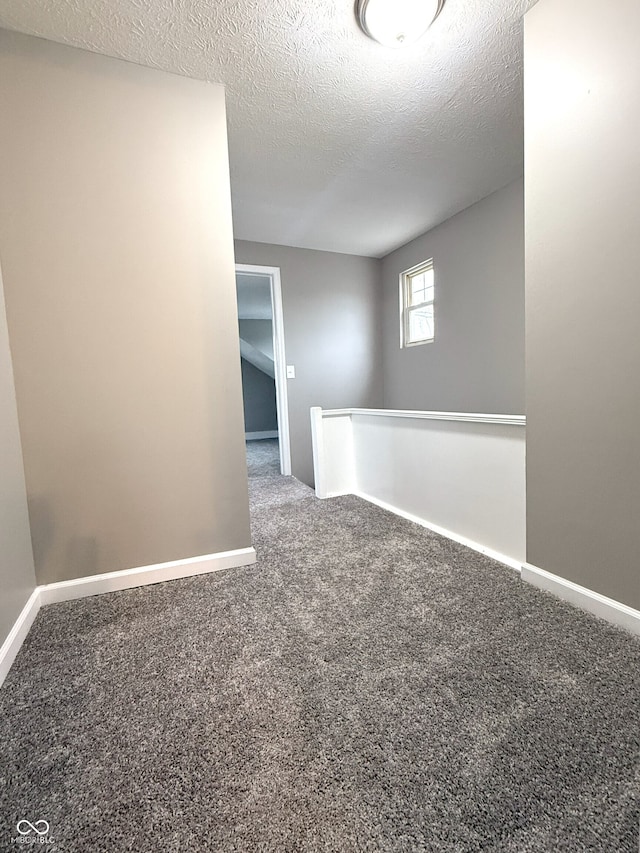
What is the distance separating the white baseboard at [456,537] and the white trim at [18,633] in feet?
6.36

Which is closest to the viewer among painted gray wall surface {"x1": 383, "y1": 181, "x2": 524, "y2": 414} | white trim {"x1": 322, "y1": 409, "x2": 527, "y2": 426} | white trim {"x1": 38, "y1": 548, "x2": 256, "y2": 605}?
white trim {"x1": 38, "y1": 548, "x2": 256, "y2": 605}

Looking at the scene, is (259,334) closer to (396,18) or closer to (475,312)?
(475,312)

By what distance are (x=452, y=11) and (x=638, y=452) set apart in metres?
1.77

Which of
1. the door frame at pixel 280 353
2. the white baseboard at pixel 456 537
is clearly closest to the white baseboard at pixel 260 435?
the door frame at pixel 280 353

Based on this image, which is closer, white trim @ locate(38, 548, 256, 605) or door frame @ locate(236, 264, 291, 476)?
white trim @ locate(38, 548, 256, 605)

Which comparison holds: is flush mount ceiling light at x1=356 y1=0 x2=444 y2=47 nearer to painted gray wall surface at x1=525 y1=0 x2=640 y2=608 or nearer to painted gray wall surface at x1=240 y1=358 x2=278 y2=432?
painted gray wall surface at x1=525 y1=0 x2=640 y2=608

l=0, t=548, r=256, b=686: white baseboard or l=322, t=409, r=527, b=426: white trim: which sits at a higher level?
l=322, t=409, r=527, b=426: white trim
